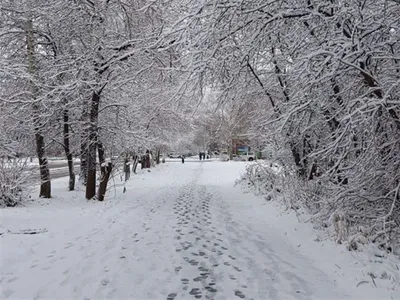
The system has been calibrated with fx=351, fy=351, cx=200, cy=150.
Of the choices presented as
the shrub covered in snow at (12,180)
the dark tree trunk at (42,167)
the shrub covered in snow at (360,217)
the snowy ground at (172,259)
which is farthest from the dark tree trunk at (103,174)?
the shrub covered in snow at (360,217)

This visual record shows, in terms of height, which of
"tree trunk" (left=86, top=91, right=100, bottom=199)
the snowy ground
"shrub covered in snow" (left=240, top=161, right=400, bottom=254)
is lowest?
the snowy ground

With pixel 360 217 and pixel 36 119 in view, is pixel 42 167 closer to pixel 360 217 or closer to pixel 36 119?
pixel 36 119

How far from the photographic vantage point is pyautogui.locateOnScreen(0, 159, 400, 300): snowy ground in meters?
4.31

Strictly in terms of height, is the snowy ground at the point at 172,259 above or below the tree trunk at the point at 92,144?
below

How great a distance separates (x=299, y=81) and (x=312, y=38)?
104cm

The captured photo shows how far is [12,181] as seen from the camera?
10664 millimetres

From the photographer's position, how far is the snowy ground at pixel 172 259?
14.1ft

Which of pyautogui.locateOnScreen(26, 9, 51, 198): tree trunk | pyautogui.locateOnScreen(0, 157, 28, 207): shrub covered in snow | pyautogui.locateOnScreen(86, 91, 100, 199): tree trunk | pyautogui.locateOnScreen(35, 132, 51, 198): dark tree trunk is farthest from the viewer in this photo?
pyautogui.locateOnScreen(35, 132, 51, 198): dark tree trunk

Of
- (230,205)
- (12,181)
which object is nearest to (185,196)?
(230,205)

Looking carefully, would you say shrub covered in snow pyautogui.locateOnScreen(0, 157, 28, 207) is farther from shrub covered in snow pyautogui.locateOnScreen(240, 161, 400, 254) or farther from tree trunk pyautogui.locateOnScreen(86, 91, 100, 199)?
shrub covered in snow pyautogui.locateOnScreen(240, 161, 400, 254)

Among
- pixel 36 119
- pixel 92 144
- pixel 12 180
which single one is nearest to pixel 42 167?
pixel 12 180

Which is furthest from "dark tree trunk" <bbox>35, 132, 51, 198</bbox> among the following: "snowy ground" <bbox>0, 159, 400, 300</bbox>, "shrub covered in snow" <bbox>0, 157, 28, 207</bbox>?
"snowy ground" <bbox>0, 159, 400, 300</bbox>

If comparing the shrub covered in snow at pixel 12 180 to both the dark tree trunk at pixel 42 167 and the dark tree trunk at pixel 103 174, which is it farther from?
the dark tree trunk at pixel 103 174

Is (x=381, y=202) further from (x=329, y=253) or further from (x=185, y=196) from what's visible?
(x=185, y=196)
